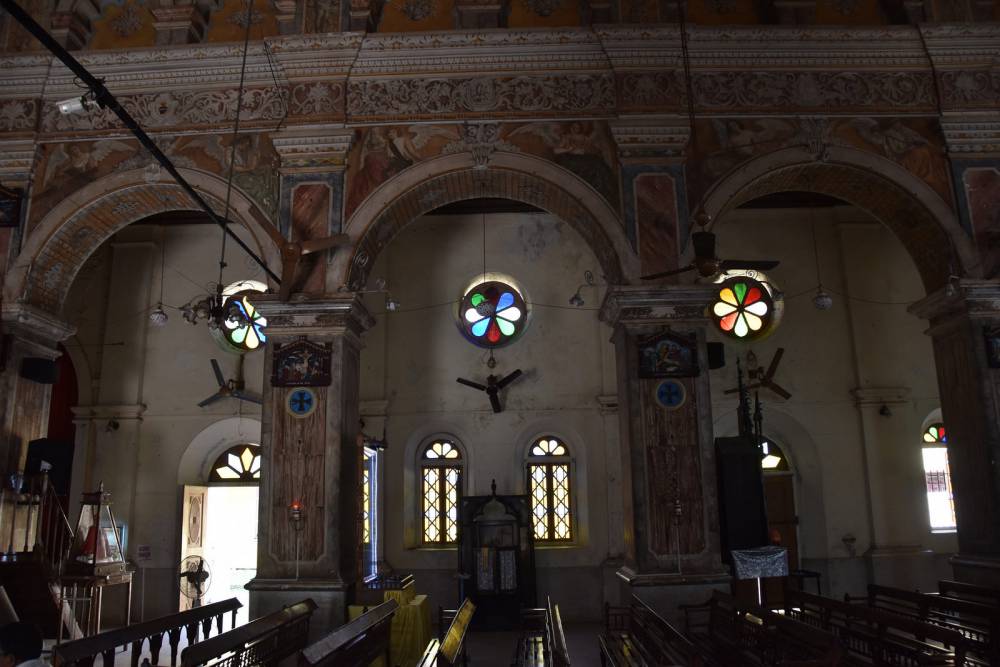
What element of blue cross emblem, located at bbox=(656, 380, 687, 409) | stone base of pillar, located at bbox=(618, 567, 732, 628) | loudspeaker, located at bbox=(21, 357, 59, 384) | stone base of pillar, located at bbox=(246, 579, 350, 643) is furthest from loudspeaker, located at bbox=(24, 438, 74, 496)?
blue cross emblem, located at bbox=(656, 380, 687, 409)

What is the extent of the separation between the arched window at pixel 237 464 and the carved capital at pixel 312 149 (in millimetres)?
6381

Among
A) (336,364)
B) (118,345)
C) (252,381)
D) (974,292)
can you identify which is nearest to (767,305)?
(974,292)

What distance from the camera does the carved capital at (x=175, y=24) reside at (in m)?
10.8

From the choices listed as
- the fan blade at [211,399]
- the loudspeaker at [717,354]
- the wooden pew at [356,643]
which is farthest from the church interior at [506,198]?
the fan blade at [211,399]

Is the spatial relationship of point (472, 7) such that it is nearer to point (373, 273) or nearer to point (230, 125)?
point (230, 125)

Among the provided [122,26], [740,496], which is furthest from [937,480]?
[122,26]

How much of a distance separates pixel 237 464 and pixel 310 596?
6.31 meters

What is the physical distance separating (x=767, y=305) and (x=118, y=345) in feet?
39.1

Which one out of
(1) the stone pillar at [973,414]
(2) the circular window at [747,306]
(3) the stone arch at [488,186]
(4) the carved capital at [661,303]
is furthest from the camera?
(2) the circular window at [747,306]

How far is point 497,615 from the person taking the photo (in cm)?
1277

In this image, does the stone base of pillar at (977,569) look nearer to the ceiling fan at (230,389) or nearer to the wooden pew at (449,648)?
the wooden pew at (449,648)

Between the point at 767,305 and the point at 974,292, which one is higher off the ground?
the point at 767,305

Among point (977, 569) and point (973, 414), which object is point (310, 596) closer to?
point (977, 569)

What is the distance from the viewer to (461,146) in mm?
10461
